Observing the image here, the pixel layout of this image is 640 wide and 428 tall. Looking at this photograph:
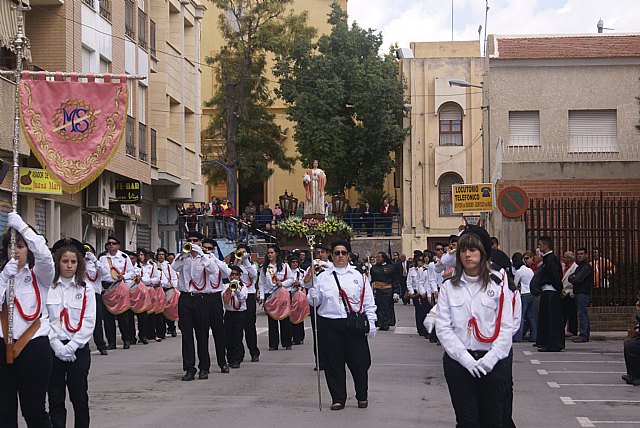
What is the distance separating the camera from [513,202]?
23234mm

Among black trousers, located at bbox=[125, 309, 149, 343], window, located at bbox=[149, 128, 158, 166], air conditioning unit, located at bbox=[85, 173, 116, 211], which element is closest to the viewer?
black trousers, located at bbox=[125, 309, 149, 343]

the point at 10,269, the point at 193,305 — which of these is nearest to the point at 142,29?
the point at 193,305

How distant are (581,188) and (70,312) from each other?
64.2 ft

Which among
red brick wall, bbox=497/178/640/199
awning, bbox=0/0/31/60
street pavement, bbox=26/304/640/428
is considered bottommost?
street pavement, bbox=26/304/640/428

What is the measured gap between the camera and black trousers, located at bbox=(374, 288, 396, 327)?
26.6 metres

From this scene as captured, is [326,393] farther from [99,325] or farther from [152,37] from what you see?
[152,37]

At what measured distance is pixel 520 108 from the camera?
3759cm

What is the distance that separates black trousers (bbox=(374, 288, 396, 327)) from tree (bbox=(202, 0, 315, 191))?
28.3 m

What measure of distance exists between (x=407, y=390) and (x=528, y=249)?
1119 centimetres

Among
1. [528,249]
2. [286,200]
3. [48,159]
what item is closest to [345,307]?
[48,159]

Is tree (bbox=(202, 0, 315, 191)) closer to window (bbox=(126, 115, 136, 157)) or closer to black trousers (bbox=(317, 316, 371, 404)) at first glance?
window (bbox=(126, 115, 136, 157))

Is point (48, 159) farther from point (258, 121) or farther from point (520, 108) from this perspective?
point (258, 121)

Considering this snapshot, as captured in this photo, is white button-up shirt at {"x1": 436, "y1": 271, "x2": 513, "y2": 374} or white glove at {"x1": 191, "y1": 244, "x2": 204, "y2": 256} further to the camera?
white glove at {"x1": 191, "y1": 244, "x2": 204, "y2": 256}

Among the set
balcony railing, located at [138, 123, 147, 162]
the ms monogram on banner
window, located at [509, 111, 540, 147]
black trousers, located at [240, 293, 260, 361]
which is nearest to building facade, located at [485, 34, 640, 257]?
window, located at [509, 111, 540, 147]
